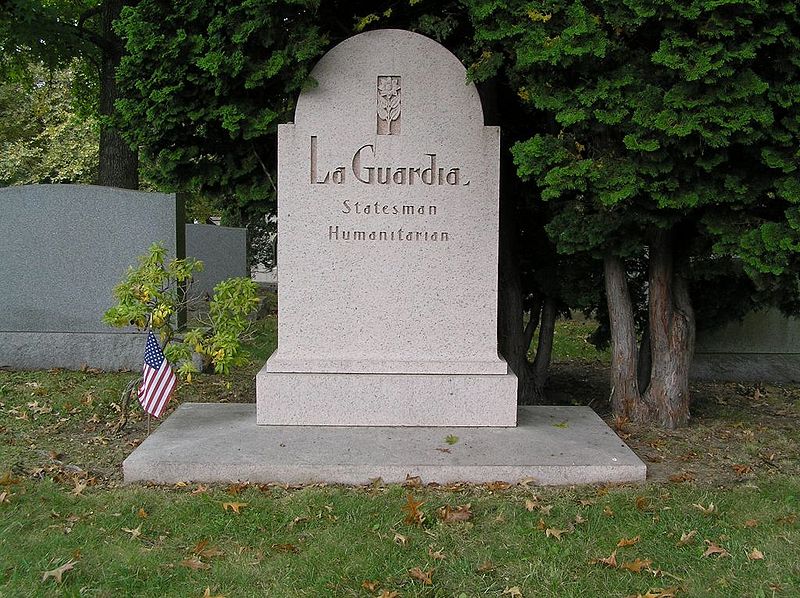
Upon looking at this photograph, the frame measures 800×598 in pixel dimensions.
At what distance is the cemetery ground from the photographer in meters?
3.58

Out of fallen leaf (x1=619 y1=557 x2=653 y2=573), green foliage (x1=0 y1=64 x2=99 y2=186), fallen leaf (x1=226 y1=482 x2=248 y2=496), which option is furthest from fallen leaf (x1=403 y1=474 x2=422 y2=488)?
green foliage (x1=0 y1=64 x2=99 y2=186)

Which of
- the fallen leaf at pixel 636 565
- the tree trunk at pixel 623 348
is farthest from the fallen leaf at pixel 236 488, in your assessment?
the tree trunk at pixel 623 348

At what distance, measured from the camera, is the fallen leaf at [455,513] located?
418cm

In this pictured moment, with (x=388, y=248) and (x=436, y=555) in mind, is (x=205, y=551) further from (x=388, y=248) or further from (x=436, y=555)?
(x=388, y=248)

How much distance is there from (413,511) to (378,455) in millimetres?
725

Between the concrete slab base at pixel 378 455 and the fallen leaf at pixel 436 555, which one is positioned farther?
the concrete slab base at pixel 378 455

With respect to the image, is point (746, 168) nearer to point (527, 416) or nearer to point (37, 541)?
point (527, 416)

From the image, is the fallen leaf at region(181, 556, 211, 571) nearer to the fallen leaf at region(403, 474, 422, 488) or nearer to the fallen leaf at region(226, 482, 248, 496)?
the fallen leaf at region(226, 482, 248, 496)

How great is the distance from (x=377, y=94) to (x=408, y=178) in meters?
0.61

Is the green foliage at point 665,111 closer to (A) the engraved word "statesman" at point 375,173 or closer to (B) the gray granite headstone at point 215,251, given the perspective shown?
(A) the engraved word "statesman" at point 375,173

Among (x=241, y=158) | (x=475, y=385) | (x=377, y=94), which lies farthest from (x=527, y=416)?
(x=241, y=158)

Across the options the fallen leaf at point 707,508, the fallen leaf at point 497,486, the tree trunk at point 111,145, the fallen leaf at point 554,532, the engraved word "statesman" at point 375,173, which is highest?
the tree trunk at point 111,145

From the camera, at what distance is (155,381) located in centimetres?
547

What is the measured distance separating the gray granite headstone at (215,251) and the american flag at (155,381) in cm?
773
